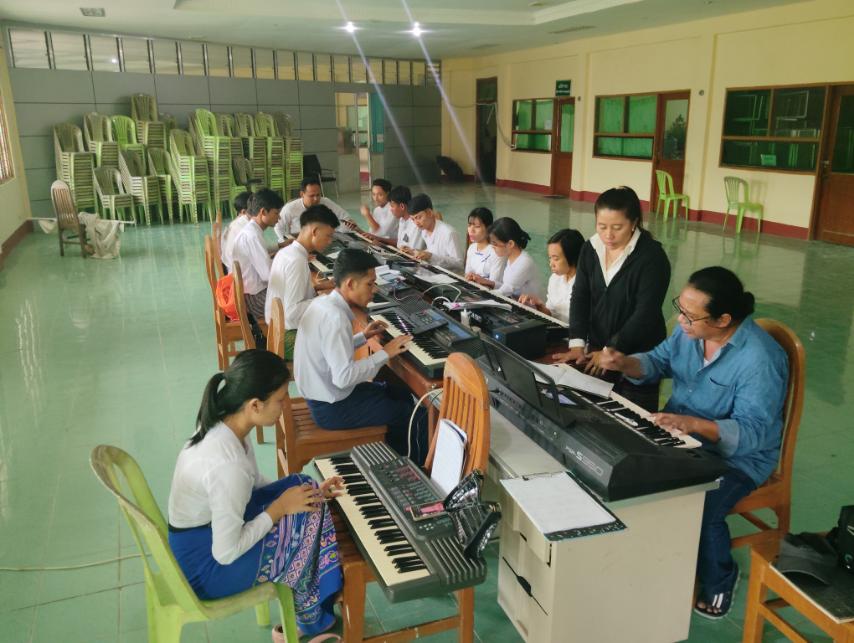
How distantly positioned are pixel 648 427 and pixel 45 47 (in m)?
12.9

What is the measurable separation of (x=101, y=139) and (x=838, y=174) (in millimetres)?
11450

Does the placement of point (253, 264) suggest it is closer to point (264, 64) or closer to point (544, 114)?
point (264, 64)

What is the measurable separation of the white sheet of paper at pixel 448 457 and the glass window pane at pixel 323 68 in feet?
48.2

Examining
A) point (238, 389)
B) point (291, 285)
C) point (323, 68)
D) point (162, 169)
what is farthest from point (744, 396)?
point (323, 68)

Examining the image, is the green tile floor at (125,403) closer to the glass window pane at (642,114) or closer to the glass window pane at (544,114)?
the glass window pane at (642,114)

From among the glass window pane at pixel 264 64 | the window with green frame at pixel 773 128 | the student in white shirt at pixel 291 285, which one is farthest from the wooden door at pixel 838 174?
the glass window pane at pixel 264 64

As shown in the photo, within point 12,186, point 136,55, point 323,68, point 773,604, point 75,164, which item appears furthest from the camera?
point 323,68

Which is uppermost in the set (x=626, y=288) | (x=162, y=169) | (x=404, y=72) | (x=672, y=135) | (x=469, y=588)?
(x=404, y=72)

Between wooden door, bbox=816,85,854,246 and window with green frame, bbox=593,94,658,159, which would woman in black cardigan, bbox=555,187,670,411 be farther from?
window with green frame, bbox=593,94,658,159

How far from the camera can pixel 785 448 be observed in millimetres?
2342

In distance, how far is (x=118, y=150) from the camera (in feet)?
36.8

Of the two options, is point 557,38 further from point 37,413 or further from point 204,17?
point 37,413

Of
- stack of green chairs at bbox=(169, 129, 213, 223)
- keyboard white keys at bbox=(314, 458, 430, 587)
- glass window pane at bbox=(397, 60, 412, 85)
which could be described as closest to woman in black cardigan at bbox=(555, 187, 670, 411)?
keyboard white keys at bbox=(314, 458, 430, 587)

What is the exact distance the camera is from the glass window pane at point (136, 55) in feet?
40.7
